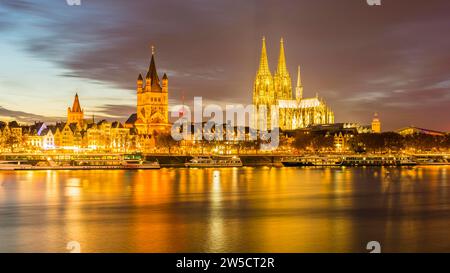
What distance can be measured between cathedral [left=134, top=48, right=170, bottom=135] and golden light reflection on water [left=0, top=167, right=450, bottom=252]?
60203mm

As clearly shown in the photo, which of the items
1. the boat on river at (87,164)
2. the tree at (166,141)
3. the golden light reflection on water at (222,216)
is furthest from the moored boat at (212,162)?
the golden light reflection on water at (222,216)

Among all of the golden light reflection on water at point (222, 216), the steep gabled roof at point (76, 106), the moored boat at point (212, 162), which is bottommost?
the golden light reflection on water at point (222, 216)

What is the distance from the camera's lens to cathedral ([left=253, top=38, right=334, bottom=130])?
121 meters

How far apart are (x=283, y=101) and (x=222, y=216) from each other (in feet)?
320

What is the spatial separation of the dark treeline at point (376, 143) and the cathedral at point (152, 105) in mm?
24308

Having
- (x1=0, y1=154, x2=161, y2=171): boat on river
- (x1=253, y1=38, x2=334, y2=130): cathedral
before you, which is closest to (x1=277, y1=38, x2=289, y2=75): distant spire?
(x1=253, y1=38, x2=334, y2=130): cathedral

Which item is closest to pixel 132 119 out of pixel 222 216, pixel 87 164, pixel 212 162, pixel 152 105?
pixel 152 105

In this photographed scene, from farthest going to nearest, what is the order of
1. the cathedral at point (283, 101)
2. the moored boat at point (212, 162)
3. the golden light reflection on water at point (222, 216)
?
the cathedral at point (283, 101) < the moored boat at point (212, 162) < the golden light reflection on water at point (222, 216)

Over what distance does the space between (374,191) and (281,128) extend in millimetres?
83533

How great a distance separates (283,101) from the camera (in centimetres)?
12681

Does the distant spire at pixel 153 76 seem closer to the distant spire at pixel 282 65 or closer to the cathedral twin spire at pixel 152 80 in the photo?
the cathedral twin spire at pixel 152 80

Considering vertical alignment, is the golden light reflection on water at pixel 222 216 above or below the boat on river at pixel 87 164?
below

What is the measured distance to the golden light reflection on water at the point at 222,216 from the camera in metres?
23.6
